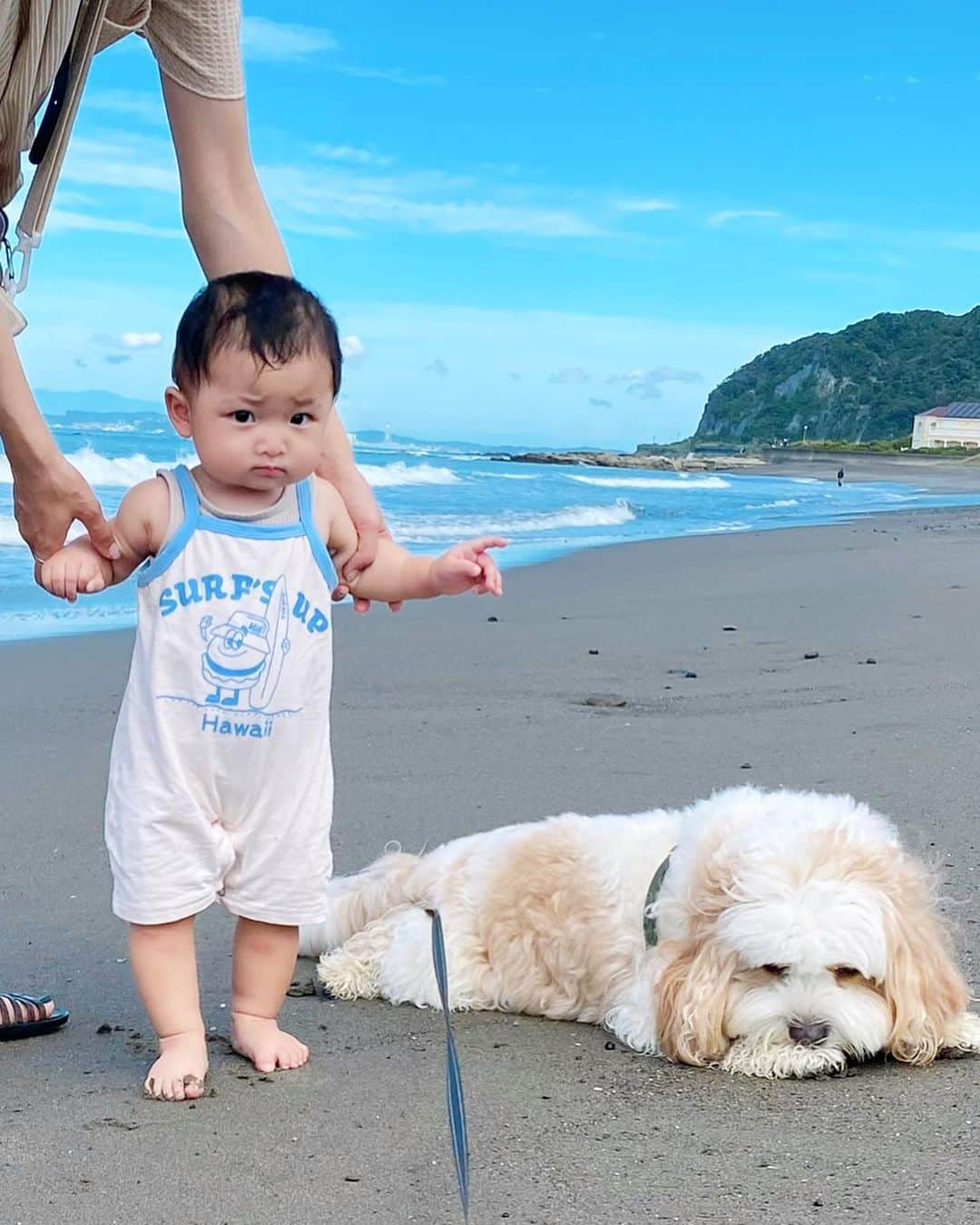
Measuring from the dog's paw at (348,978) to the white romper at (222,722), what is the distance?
32.2 inches

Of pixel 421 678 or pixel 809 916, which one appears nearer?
pixel 809 916

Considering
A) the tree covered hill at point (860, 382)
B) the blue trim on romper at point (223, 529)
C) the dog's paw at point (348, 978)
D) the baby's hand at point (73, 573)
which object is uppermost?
the tree covered hill at point (860, 382)

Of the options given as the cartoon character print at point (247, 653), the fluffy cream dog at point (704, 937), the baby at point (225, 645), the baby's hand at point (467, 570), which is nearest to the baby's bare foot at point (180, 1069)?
the baby at point (225, 645)

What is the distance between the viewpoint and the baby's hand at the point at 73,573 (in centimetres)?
282

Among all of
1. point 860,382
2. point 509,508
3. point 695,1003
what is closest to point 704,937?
point 695,1003

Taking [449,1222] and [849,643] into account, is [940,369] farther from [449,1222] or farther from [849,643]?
[449,1222]

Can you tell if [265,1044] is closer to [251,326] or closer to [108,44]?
[251,326]

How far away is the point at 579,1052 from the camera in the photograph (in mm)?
3311

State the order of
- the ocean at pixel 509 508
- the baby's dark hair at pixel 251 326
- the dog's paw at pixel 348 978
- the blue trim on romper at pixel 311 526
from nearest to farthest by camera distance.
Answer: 1. the baby's dark hair at pixel 251 326
2. the blue trim on romper at pixel 311 526
3. the dog's paw at pixel 348 978
4. the ocean at pixel 509 508

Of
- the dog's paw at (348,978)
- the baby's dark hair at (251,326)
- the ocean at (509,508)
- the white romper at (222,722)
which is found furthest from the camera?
the ocean at (509,508)

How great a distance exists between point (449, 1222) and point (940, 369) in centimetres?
11005

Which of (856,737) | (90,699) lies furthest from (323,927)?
(90,699)

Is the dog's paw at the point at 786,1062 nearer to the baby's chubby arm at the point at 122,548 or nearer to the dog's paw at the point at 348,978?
the dog's paw at the point at 348,978

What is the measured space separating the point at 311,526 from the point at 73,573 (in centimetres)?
47
